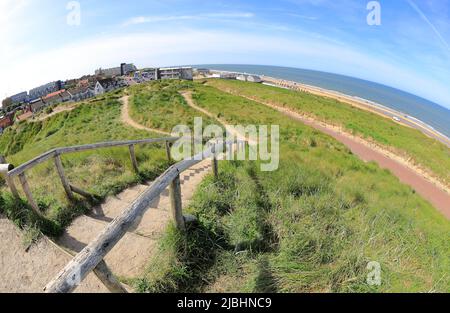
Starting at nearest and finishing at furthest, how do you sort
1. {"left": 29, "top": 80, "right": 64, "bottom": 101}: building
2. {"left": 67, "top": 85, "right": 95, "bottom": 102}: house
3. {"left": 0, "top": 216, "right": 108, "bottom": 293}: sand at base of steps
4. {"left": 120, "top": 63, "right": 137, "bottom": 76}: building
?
{"left": 0, "top": 216, "right": 108, "bottom": 293}: sand at base of steps
{"left": 67, "top": 85, "right": 95, "bottom": 102}: house
{"left": 29, "top": 80, "right": 64, "bottom": 101}: building
{"left": 120, "top": 63, "right": 137, "bottom": 76}: building

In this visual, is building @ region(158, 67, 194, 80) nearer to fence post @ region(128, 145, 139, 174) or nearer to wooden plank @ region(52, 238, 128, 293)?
fence post @ region(128, 145, 139, 174)

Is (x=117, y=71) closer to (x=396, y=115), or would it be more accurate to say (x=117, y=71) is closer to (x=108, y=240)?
(x=396, y=115)

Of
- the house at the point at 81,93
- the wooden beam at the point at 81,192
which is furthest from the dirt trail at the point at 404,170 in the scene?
the house at the point at 81,93

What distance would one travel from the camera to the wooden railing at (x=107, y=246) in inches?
67.9

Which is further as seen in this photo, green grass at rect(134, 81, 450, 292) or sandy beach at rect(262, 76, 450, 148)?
sandy beach at rect(262, 76, 450, 148)

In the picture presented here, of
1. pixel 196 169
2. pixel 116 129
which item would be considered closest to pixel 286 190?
pixel 196 169

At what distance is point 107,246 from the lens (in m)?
2.08

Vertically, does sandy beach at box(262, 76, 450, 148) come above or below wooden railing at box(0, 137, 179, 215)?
below

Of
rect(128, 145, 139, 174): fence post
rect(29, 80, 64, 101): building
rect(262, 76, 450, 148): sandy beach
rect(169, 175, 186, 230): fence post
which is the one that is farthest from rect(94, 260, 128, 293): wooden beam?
rect(29, 80, 64, 101): building

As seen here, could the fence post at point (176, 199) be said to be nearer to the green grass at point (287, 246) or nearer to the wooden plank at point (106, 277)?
the green grass at point (287, 246)

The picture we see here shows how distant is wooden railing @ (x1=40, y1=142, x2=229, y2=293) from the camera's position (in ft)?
5.65

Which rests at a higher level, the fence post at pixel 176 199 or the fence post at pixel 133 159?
the fence post at pixel 176 199

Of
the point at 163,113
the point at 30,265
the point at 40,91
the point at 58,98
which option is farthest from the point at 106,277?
the point at 40,91
